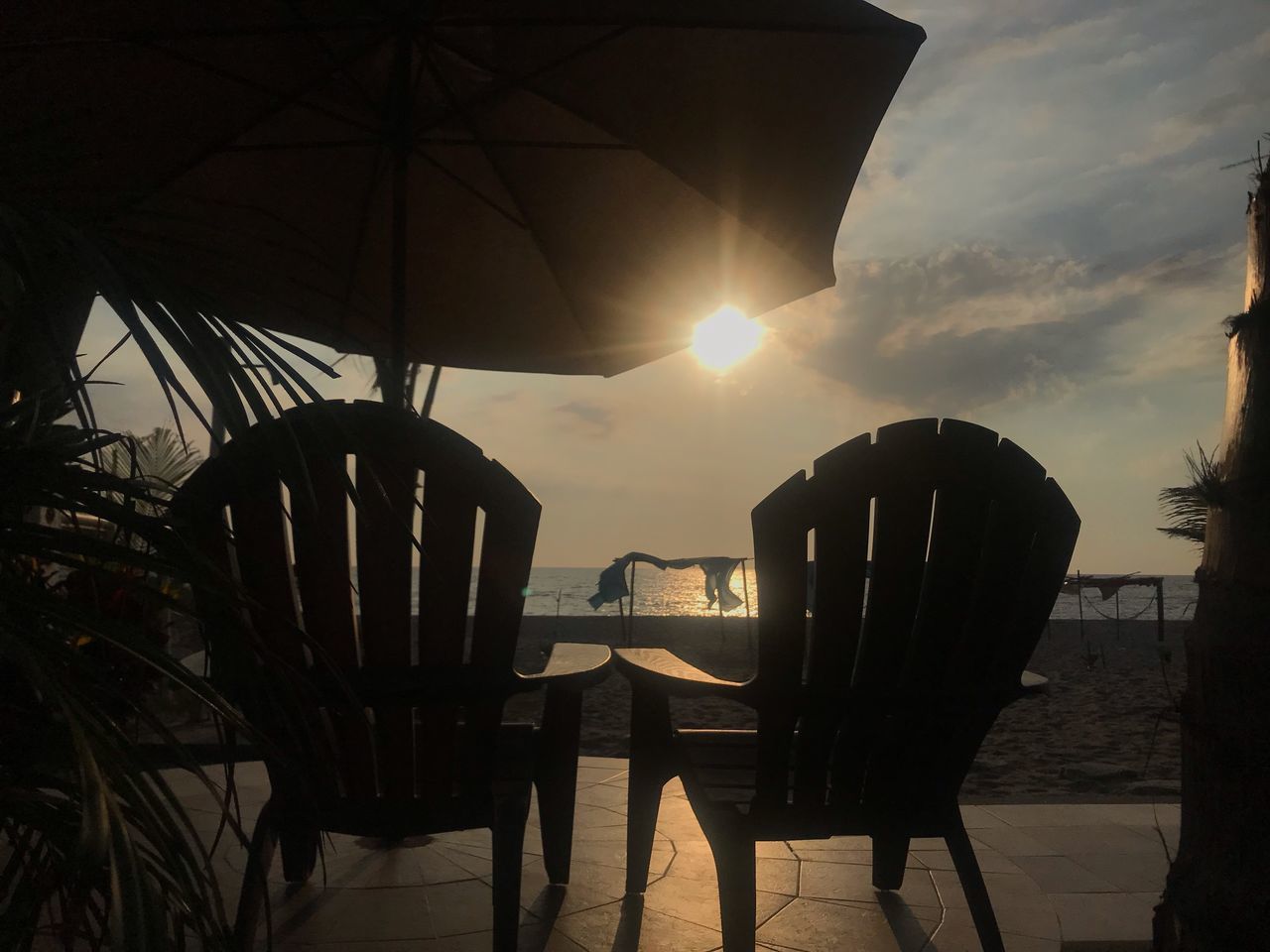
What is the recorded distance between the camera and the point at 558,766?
2.21 m

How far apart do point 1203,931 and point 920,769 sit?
796 mm

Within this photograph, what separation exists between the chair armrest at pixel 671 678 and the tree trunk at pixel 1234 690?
79 cm

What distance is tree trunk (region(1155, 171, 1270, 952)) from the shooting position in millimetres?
1146

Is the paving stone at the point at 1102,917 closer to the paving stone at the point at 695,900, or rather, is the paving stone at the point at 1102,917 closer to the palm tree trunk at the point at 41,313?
the paving stone at the point at 695,900

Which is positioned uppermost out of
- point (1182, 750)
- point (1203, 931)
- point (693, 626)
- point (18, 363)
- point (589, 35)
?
point (589, 35)

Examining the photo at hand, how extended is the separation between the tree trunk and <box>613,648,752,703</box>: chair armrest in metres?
0.79

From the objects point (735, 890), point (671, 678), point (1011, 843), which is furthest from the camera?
point (1011, 843)

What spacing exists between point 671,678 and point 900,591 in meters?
A: 0.55

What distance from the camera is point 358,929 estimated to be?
2168 millimetres

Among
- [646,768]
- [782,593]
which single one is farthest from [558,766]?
[782,593]

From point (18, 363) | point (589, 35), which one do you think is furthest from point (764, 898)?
point (589, 35)

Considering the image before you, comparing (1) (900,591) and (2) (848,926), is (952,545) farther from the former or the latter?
(2) (848,926)

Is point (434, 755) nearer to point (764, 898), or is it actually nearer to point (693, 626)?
point (764, 898)

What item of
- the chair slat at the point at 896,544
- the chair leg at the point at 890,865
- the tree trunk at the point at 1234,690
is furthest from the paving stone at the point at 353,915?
the tree trunk at the point at 1234,690
